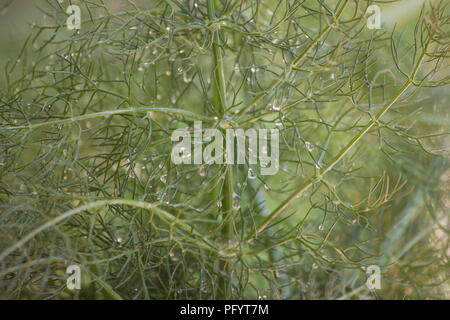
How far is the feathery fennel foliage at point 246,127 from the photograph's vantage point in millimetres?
558

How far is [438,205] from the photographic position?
0.73m

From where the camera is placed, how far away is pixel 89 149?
29.8 inches

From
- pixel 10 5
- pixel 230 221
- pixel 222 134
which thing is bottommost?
pixel 230 221

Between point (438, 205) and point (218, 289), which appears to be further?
point (438, 205)

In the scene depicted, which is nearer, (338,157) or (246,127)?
(338,157)

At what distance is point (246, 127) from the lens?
0.67 meters

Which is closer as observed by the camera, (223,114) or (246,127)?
(223,114)

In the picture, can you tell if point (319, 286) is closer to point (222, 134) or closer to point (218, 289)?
point (218, 289)

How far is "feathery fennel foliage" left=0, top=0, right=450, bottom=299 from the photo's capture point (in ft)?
1.83
